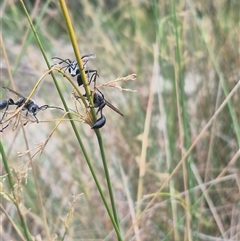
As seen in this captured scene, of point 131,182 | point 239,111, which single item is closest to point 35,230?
point 131,182

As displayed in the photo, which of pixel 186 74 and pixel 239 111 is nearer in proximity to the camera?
pixel 239 111

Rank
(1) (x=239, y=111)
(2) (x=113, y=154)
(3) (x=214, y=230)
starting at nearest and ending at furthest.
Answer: (3) (x=214, y=230)
(1) (x=239, y=111)
(2) (x=113, y=154)

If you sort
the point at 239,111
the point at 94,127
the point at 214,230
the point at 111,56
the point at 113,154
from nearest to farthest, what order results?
the point at 94,127, the point at 214,230, the point at 239,111, the point at 113,154, the point at 111,56

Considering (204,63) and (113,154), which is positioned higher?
(204,63)

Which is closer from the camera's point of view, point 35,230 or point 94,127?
point 94,127

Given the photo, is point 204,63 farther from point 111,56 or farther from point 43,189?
point 43,189

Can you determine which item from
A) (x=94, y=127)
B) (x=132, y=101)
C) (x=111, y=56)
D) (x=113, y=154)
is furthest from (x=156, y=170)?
(x=94, y=127)

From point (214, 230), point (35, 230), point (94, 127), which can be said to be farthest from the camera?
point (35, 230)

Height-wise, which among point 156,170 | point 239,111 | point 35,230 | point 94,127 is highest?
point 94,127

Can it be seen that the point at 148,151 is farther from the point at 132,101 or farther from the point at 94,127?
the point at 94,127
